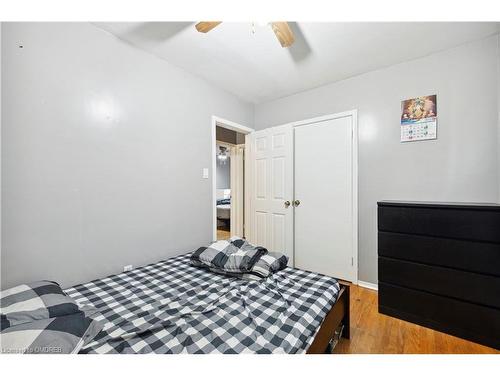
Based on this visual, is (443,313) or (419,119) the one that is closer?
(443,313)

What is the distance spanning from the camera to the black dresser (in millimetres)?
1546

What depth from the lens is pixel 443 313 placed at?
1.70 metres

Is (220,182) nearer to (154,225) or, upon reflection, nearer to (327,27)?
(154,225)

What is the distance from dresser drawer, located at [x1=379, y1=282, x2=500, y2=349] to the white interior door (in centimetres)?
121

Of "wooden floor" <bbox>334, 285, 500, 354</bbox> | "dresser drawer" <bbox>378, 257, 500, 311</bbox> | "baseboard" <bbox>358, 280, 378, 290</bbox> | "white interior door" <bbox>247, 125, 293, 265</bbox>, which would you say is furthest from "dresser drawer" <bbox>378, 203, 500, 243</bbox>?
"white interior door" <bbox>247, 125, 293, 265</bbox>

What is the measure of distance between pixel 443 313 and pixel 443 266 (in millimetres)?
361

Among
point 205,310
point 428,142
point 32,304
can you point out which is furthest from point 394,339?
point 32,304

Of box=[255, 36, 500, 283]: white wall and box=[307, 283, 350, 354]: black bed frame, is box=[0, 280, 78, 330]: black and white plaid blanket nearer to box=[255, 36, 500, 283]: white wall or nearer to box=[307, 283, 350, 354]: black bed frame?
box=[307, 283, 350, 354]: black bed frame

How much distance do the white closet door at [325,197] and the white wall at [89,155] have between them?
1387 mm

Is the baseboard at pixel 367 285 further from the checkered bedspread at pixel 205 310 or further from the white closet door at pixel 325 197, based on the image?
the checkered bedspread at pixel 205 310

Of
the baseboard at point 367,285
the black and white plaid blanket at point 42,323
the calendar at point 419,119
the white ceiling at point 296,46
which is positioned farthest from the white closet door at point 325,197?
the black and white plaid blanket at point 42,323

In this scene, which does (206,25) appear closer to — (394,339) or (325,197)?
(325,197)

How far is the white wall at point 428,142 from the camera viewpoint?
1851mm

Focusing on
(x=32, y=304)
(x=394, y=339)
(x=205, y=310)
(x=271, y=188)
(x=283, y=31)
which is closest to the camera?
(x=32, y=304)
